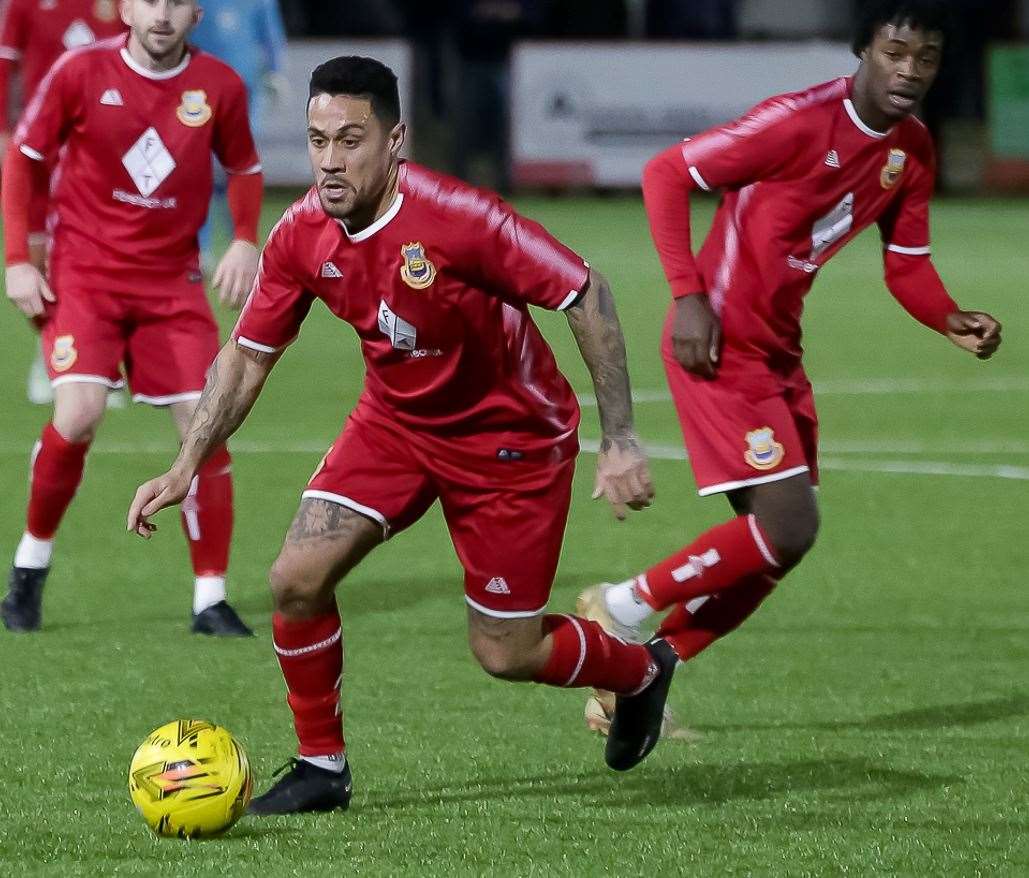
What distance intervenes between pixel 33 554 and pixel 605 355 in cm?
307

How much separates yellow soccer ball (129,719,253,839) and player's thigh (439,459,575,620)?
70 cm

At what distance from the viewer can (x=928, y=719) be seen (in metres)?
6.43

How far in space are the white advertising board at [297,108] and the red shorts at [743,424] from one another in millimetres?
18301

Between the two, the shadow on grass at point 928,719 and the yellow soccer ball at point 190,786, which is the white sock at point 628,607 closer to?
the shadow on grass at point 928,719

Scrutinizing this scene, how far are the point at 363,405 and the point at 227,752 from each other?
890 millimetres

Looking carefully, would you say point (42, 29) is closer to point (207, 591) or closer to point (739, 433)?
point (207, 591)

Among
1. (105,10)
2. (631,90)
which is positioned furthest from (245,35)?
(631,90)

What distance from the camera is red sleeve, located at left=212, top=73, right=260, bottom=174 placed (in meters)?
7.49

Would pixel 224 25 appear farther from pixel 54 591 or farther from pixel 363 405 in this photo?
pixel 363 405

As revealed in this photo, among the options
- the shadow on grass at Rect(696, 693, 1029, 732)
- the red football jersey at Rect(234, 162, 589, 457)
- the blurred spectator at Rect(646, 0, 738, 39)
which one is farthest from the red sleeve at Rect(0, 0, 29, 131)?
the blurred spectator at Rect(646, 0, 738, 39)

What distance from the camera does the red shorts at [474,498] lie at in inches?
209

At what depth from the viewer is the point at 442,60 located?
2645 centimetres

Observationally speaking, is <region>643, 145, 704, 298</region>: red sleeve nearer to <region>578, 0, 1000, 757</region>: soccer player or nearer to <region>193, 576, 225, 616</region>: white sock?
<region>578, 0, 1000, 757</region>: soccer player

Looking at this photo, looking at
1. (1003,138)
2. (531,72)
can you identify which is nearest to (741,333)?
(531,72)
